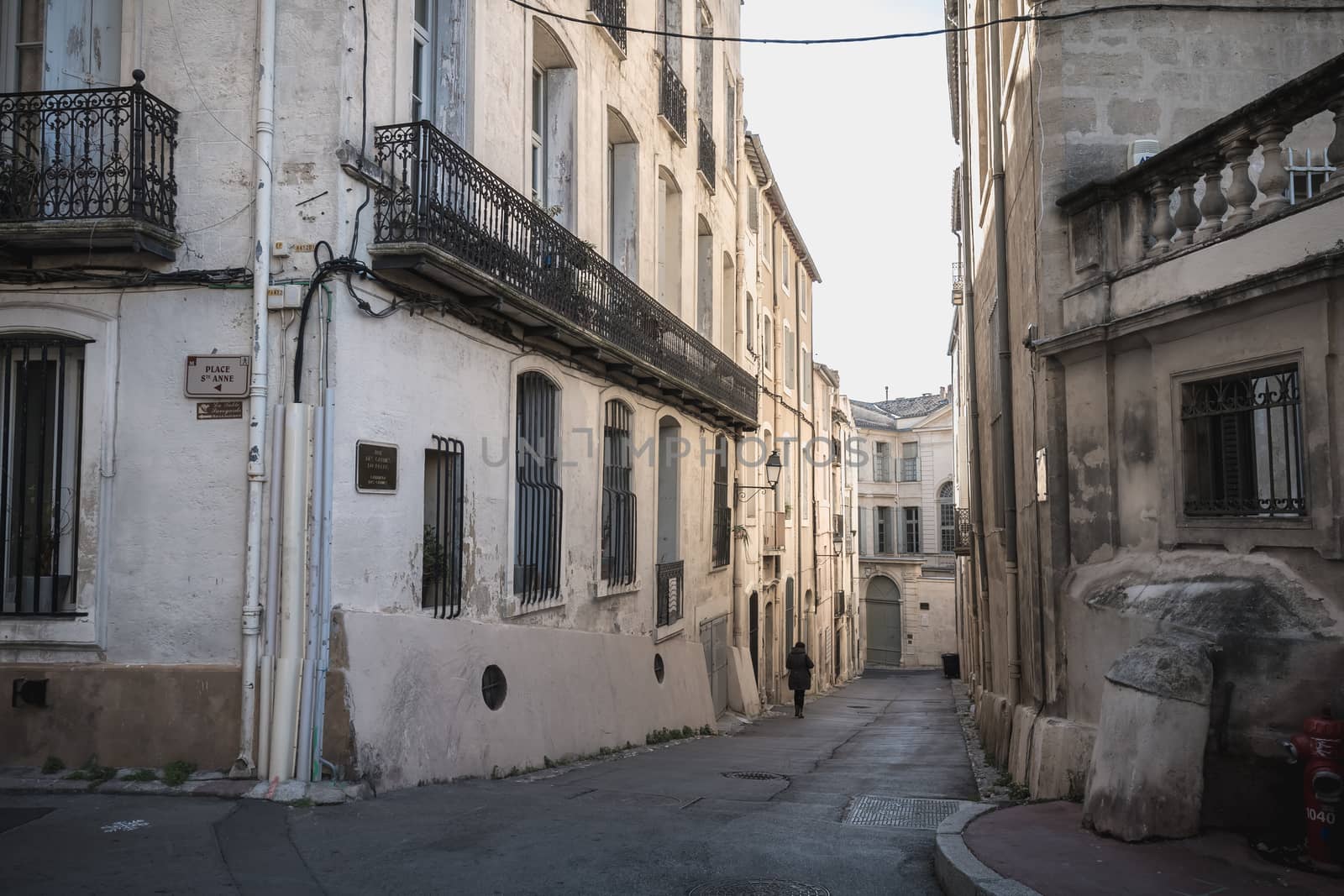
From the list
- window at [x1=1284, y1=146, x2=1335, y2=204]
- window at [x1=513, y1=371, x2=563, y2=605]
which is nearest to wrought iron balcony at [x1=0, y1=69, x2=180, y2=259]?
window at [x1=513, y1=371, x2=563, y2=605]

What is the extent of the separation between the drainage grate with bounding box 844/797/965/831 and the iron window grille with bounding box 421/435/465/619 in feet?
12.1

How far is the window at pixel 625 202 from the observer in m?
14.6

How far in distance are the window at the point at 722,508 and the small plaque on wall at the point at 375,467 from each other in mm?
11316

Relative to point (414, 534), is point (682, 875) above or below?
below

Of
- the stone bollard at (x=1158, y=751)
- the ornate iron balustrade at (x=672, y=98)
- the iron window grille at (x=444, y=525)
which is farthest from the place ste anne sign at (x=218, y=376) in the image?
the ornate iron balustrade at (x=672, y=98)

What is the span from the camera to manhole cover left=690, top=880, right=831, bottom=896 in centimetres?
535

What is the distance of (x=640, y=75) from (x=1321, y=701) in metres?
12.2

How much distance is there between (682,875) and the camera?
18.6ft

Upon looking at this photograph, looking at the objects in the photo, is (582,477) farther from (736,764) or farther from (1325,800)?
(1325,800)

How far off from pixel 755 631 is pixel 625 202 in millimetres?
10949

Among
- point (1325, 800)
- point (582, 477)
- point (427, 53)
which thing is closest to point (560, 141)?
point (427, 53)

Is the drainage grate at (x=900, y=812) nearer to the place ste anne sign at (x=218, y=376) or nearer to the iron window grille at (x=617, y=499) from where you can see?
the place ste anne sign at (x=218, y=376)

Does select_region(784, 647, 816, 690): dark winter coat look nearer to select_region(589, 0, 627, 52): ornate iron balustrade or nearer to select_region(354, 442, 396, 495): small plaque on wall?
select_region(589, 0, 627, 52): ornate iron balustrade

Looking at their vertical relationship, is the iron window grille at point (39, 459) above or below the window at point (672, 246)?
below
